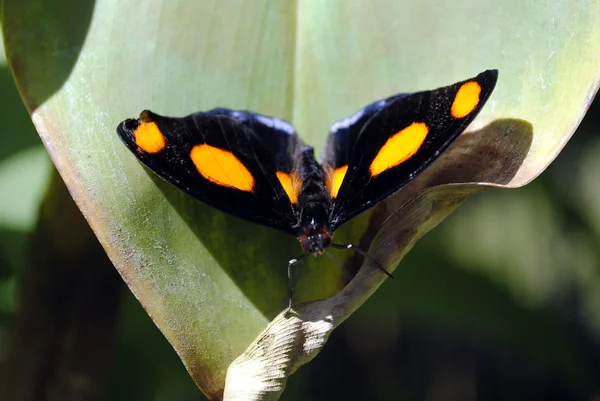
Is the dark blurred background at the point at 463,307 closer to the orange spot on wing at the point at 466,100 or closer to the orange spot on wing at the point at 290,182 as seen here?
the orange spot on wing at the point at 290,182

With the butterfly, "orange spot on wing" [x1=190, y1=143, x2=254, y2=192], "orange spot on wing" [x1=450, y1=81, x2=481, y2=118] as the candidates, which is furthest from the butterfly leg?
"orange spot on wing" [x1=450, y1=81, x2=481, y2=118]

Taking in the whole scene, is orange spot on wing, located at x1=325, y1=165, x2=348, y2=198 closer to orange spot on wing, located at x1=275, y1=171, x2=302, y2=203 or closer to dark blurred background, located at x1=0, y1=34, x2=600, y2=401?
orange spot on wing, located at x1=275, y1=171, x2=302, y2=203

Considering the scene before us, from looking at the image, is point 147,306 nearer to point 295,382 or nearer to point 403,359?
point 295,382

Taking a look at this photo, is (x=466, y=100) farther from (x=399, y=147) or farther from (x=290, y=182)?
(x=290, y=182)

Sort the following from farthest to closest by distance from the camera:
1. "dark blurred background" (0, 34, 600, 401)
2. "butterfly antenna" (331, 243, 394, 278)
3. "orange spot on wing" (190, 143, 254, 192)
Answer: "dark blurred background" (0, 34, 600, 401) → "orange spot on wing" (190, 143, 254, 192) → "butterfly antenna" (331, 243, 394, 278)

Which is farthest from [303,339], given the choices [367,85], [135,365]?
[135,365]

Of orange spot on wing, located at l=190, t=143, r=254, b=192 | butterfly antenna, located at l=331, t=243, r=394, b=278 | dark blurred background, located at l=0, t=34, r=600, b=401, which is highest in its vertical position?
orange spot on wing, located at l=190, t=143, r=254, b=192
